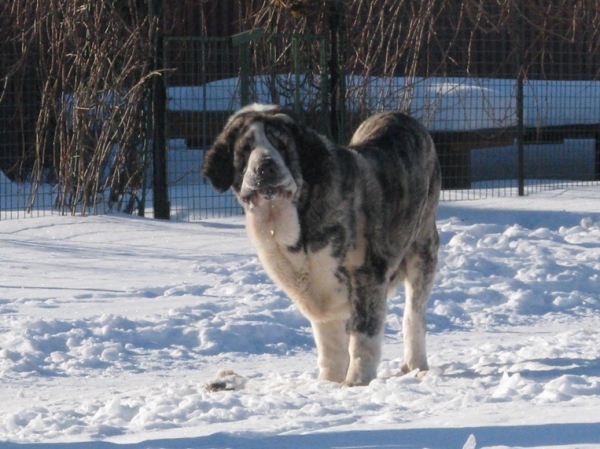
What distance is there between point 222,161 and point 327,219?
0.59 m

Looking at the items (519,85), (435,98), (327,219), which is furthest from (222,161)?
(519,85)

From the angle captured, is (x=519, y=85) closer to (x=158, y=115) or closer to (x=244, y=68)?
(x=244, y=68)

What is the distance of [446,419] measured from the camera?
4113 millimetres

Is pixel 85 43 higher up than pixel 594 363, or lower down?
higher up

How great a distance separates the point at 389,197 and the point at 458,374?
3.22 feet

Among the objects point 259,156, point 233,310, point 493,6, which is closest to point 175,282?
point 233,310

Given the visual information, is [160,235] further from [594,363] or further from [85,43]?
[594,363]

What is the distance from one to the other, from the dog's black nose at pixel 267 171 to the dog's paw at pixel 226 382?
1132mm

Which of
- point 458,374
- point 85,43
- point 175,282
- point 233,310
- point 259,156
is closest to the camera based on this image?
point 259,156

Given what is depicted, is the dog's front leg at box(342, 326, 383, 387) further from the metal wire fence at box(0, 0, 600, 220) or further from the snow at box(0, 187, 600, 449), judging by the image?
the metal wire fence at box(0, 0, 600, 220)

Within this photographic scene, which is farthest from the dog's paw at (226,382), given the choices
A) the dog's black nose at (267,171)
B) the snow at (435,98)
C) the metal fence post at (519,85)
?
the metal fence post at (519,85)

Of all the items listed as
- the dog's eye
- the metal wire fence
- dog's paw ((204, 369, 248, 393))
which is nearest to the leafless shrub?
the metal wire fence

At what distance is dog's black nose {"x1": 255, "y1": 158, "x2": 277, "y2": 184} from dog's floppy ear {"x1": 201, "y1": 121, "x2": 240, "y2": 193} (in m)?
0.34

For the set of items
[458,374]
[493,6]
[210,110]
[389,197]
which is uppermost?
[493,6]
